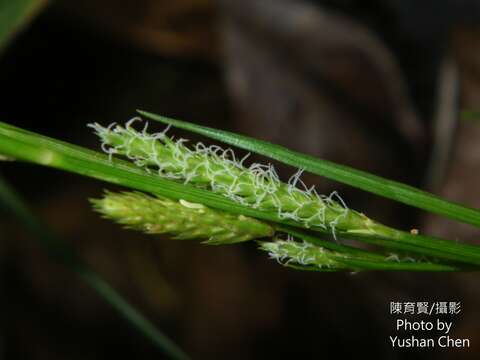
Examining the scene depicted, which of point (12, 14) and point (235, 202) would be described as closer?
point (235, 202)

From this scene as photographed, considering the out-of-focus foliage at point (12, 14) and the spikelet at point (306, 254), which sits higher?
the out-of-focus foliage at point (12, 14)

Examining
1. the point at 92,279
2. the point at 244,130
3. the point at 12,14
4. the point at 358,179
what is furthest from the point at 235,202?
the point at 244,130

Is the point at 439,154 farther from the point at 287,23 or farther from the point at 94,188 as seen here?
the point at 94,188

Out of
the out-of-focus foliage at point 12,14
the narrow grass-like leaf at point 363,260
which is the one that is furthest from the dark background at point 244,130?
the narrow grass-like leaf at point 363,260

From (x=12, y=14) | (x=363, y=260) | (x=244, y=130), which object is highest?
(x=244, y=130)

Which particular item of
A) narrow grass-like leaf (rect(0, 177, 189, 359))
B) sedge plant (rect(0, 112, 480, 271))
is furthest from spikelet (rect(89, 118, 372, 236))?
narrow grass-like leaf (rect(0, 177, 189, 359))

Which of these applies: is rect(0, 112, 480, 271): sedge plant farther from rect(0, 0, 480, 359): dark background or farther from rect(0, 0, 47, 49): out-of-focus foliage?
rect(0, 0, 480, 359): dark background

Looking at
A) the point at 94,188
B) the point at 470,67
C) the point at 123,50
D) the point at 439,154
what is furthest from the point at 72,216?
the point at 470,67

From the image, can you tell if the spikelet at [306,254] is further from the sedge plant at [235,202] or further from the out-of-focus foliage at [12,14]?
the out-of-focus foliage at [12,14]

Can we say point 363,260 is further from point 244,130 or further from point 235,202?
point 244,130
